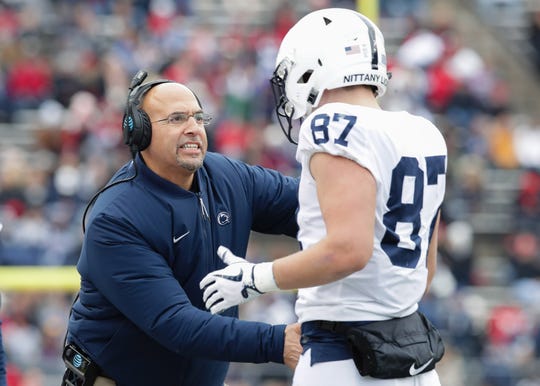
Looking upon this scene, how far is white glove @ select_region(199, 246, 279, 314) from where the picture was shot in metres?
3.49

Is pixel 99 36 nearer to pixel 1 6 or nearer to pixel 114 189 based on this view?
pixel 1 6

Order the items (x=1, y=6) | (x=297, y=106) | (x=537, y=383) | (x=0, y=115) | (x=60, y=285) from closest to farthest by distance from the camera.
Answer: (x=297, y=106), (x=60, y=285), (x=537, y=383), (x=0, y=115), (x=1, y=6)

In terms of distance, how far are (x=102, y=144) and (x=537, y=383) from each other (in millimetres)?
4731

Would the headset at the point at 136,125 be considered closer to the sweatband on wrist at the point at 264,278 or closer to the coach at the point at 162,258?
the coach at the point at 162,258

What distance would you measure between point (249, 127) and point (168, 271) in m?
7.83

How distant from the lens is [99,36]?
13.0 m

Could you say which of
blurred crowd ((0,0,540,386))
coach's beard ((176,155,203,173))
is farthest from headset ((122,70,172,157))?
blurred crowd ((0,0,540,386))

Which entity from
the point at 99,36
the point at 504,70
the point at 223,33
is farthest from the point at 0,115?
the point at 504,70

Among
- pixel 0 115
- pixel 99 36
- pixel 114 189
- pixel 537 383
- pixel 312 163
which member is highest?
pixel 312 163

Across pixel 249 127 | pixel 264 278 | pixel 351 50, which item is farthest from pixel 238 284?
pixel 249 127

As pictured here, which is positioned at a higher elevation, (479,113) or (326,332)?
(326,332)

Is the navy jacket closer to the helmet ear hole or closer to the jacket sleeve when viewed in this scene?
the jacket sleeve

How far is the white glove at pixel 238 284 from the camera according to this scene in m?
3.49

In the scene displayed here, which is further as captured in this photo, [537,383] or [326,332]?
[537,383]
